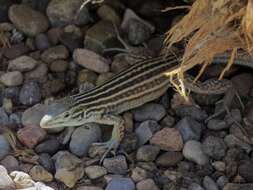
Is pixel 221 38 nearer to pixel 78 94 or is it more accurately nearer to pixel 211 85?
pixel 211 85

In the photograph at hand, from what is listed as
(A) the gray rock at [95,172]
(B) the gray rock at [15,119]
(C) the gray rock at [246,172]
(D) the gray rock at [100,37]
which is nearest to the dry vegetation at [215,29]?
(C) the gray rock at [246,172]

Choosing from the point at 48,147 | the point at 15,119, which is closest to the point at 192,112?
the point at 48,147

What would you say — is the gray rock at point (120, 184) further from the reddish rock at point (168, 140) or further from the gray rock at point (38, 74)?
the gray rock at point (38, 74)

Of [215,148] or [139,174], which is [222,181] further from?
[139,174]

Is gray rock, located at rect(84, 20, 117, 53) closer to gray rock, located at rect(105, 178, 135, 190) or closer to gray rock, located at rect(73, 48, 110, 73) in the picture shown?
gray rock, located at rect(73, 48, 110, 73)

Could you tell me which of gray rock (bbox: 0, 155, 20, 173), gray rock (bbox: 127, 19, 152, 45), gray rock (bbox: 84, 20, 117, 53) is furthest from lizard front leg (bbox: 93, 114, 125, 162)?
gray rock (bbox: 127, 19, 152, 45)

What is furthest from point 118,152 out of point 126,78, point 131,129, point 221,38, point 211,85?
point 221,38

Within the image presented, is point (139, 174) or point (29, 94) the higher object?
point (29, 94)

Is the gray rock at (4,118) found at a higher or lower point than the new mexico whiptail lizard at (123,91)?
lower
